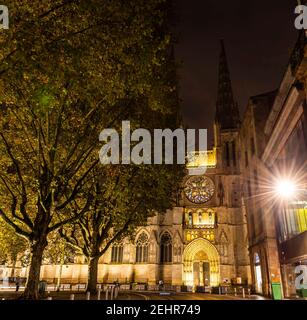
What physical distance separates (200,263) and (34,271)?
111 feet

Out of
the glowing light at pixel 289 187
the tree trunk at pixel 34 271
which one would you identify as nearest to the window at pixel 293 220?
the glowing light at pixel 289 187

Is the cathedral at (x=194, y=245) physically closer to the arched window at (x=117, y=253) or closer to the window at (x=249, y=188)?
the arched window at (x=117, y=253)

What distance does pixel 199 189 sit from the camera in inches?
1794

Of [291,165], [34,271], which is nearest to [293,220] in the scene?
[291,165]

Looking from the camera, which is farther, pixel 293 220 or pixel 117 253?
pixel 117 253

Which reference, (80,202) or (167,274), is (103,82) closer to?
(80,202)

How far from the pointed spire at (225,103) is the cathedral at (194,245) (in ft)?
19.3

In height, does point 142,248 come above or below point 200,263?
above

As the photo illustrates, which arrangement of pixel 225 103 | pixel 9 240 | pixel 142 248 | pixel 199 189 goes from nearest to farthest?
pixel 9 240
pixel 142 248
pixel 199 189
pixel 225 103

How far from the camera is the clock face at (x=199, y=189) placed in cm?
4478

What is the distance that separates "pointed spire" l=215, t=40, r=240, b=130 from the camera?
2028 inches

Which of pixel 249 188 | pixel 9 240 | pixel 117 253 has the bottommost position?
pixel 9 240

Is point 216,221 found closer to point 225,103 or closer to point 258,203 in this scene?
point 258,203

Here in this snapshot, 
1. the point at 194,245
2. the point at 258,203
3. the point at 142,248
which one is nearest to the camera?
the point at 258,203
